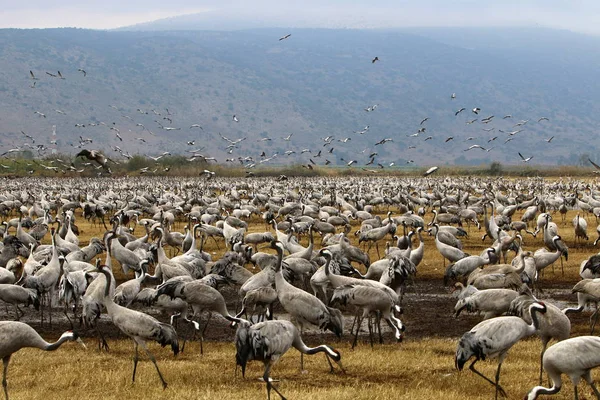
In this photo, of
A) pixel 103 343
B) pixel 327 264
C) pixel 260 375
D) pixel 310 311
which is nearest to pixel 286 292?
pixel 310 311

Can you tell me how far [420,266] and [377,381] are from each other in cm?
1080

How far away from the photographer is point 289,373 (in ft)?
36.0

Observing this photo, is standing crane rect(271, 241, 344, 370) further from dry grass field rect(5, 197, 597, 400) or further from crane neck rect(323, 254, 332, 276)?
crane neck rect(323, 254, 332, 276)

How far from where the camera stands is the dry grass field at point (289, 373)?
32.0 feet

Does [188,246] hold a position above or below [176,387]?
below

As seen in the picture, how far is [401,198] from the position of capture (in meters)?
36.5

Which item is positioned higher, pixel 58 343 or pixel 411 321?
pixel 58 343

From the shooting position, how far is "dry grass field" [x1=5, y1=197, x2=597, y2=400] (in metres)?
9.76

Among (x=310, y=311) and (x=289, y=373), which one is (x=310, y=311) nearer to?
(x=310, y=311)

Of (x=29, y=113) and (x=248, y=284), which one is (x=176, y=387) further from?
(x=29, y=113)

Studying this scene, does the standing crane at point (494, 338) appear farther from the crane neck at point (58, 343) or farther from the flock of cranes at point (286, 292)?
the crane neck at point (58, 343)

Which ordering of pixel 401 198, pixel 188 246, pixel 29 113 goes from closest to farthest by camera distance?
pixel 188 246, pixel 401 198, pixel 29 113

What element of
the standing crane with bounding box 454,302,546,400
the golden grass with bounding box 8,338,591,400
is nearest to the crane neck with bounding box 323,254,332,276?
the golden grass with bounding box 8,338,591,400

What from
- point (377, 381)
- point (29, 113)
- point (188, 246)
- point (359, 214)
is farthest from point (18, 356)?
point (29, 113)
